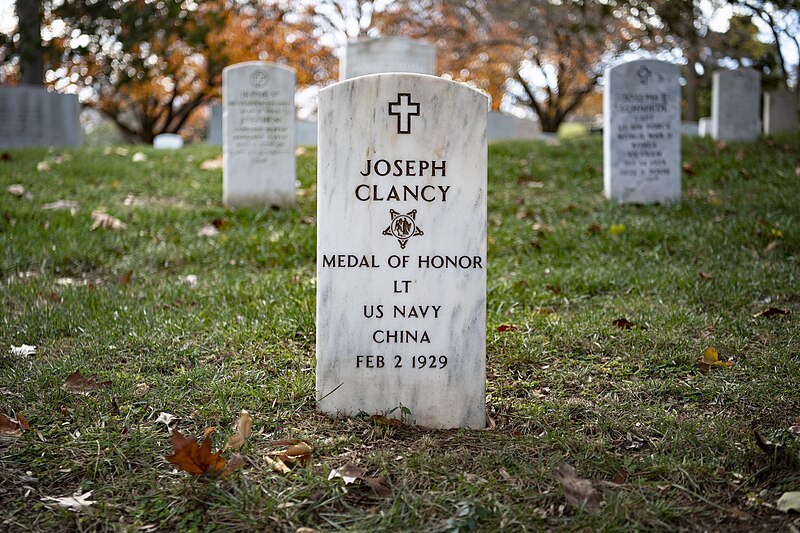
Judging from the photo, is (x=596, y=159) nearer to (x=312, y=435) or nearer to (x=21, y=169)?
(x=21, y=169)

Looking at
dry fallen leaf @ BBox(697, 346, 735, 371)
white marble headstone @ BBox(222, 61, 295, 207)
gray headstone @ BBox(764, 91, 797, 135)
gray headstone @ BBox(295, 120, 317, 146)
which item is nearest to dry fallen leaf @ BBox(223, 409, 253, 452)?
dry fallen leaf @ BBox(697, 346, 735, 371)

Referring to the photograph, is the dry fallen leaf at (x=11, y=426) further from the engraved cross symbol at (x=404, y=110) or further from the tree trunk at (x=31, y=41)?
the tree trunk at (x=31, y=41)

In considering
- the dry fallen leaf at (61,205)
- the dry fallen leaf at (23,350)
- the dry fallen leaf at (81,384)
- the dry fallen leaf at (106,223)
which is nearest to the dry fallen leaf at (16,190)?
the dry fallen leaf at (61,205)

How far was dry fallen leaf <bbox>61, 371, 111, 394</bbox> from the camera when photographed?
3.37 m

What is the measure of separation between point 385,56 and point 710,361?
9.90 meters

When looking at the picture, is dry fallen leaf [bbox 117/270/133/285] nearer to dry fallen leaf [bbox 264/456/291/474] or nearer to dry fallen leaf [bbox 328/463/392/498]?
dry fallen leaf [bbox 264/456/291/474]

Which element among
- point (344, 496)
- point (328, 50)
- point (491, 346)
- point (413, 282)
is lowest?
point (344, 496)

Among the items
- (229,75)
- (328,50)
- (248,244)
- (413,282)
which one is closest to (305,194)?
(229,75)

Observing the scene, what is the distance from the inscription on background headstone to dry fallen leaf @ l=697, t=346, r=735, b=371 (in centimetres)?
498

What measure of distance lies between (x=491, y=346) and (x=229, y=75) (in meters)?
5.02

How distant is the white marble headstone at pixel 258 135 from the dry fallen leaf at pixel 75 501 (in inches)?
217

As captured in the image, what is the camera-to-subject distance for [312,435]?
3002mm

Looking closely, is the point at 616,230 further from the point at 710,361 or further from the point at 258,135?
the point at 258,135

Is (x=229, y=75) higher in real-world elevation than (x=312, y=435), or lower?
higher
